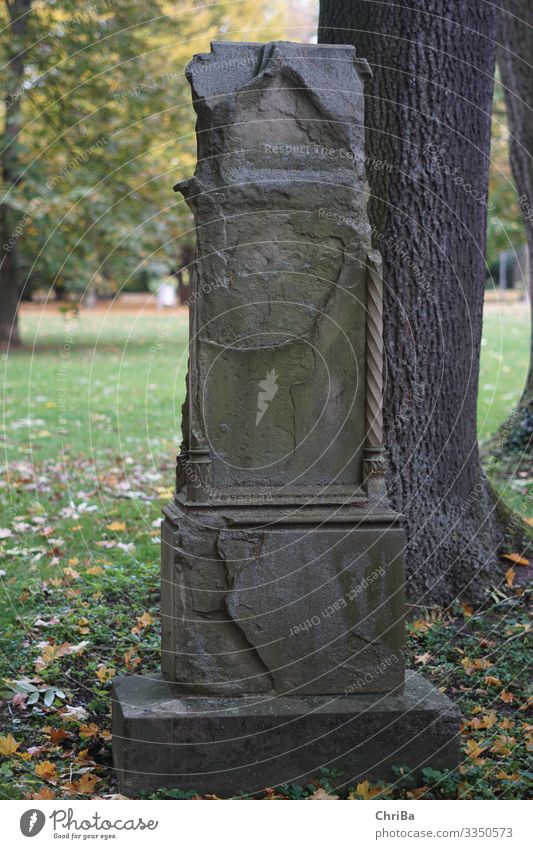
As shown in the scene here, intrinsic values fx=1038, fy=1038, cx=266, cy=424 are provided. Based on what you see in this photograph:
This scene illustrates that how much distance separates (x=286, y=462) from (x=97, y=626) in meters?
2.07

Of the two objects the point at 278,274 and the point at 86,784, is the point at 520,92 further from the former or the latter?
the point at 86,784

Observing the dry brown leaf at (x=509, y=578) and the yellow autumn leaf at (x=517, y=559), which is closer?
the dry brown leaf at (x=509, y=578)

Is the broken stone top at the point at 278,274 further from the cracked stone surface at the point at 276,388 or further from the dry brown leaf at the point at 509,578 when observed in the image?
the dry brown leaf at the point at 509,578

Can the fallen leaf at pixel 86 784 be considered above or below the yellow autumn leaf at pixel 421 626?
below

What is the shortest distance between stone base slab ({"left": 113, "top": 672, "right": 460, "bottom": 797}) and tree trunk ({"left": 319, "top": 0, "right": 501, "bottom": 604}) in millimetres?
1879

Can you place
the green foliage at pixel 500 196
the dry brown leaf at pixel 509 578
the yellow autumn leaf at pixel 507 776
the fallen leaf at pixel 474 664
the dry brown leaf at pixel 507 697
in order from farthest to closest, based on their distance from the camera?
the green foliage at pixel 500 196 < the dry brown leaf at pixel 509 578 < the fallen leaf at pixel 474 664 < the dry brown leaf at pixel 507 697 < the yellow autumn leaf at pixel 507 776

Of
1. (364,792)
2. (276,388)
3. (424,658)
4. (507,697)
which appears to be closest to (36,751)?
(364,792)

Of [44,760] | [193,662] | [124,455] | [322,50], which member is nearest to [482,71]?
[322,50]

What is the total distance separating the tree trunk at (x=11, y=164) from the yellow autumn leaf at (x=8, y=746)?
12.0 m

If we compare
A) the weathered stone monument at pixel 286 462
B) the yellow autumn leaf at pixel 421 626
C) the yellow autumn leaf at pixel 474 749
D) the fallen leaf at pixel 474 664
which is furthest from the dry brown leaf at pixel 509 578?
the weathered stone monument at pixel 286 462

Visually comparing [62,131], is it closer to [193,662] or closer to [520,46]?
[520,46]

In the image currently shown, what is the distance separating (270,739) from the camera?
414cm

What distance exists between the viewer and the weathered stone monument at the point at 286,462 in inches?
167

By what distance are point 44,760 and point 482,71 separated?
454 centimetres
